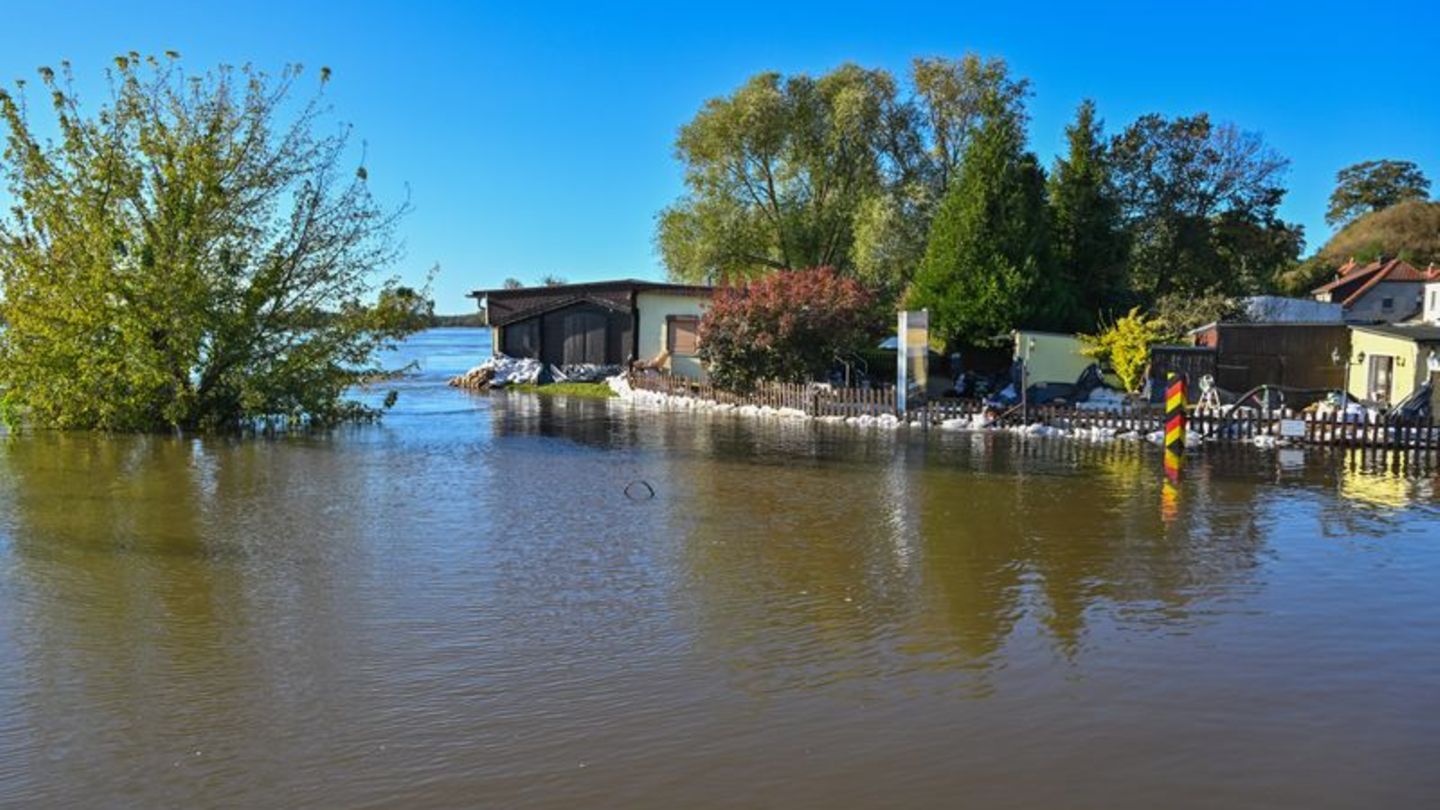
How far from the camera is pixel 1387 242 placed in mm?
72500

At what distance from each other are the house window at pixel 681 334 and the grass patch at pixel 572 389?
3020 millimetres

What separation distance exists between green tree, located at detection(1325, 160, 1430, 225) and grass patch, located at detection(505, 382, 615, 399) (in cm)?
7355

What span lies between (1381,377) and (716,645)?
2456 cm

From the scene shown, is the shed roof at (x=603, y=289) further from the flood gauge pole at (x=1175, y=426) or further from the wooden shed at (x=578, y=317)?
the flood gauge pole at (x=1175, y=426)

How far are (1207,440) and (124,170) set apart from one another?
962 inches

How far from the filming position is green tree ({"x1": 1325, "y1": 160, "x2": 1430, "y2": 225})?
84.1 meters

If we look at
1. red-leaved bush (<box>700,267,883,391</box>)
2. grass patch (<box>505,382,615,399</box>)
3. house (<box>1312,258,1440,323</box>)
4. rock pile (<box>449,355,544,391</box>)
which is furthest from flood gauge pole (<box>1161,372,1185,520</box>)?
house (<box>1312,258,1440,323</box>)

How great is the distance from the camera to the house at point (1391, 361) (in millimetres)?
23781

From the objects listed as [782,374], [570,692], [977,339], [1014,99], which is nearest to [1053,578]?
[570,692]

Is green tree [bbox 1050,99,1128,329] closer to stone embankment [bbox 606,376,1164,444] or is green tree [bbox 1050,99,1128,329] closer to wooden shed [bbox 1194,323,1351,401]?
wooden shed [bbox 1194,323,1351,401]

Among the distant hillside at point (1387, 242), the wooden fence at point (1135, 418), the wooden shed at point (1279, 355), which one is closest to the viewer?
the wooden fence at point (1135, 418)

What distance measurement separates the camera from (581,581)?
10094 millimetres

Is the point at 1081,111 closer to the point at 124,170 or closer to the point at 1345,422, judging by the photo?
the point at 1345,422

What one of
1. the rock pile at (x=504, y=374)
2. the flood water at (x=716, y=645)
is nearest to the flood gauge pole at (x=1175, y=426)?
the flood water at (x=716, y=645)
